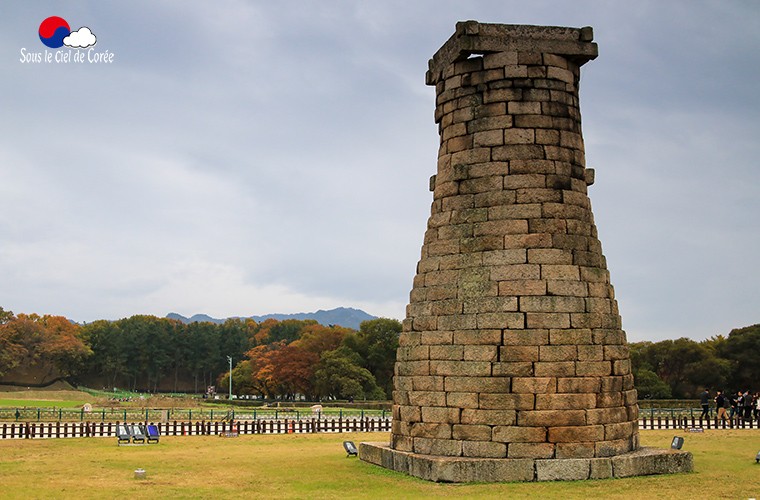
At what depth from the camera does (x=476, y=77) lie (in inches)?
651

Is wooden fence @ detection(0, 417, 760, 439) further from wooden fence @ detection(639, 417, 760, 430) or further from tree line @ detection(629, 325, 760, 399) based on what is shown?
tree line @ detection(629, 325, 760, 399)

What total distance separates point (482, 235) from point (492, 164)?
1.53 m

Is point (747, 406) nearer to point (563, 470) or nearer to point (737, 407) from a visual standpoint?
point (737, 407)

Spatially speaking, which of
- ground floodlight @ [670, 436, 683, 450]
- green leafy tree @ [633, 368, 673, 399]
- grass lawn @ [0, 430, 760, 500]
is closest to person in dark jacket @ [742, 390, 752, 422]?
grass lawn @ [0, 430, 760, 500]

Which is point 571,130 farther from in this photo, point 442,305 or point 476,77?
point 442,305

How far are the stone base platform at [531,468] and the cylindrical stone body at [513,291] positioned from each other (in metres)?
0.25

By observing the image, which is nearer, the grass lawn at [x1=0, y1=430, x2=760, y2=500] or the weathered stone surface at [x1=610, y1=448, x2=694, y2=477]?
the grass lawn at [x1=0, y1=430, x2=760, y2=500]

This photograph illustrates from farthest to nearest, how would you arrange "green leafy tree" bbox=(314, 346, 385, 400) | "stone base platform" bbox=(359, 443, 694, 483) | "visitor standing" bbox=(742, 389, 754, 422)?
"green leafy tree" bbox=(314, 346, 385, 400) < "visitor standing" bbox=(742, 389, 754, 422) < "stone base platform" bbox=(359, 443, 694, 483)

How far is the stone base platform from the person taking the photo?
14398mm

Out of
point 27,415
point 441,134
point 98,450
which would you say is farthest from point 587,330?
point 27,415

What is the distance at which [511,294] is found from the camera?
15.3m

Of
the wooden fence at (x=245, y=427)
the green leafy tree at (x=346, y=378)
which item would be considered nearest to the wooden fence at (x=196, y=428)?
the wooden fence at (x=245, y=427)

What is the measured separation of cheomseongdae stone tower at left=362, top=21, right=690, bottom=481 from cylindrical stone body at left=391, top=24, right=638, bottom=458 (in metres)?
0.03

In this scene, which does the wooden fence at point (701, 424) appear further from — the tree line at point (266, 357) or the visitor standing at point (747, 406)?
the tree line at point (266, 357)
